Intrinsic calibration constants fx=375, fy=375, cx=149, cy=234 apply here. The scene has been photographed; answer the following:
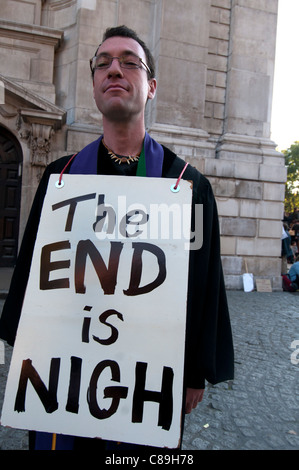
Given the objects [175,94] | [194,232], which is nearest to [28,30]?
[175,94]

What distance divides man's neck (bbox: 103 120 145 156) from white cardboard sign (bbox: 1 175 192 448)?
0.28 meters

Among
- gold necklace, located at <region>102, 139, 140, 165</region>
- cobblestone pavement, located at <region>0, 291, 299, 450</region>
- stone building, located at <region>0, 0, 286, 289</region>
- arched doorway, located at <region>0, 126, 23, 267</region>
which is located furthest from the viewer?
arched doorway, located at <region>0, 126, 23, 267</region>

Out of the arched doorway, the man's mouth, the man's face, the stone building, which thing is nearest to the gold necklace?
the man's face

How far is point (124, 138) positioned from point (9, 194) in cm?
715

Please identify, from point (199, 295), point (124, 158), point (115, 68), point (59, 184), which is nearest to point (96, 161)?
point (124, 158)

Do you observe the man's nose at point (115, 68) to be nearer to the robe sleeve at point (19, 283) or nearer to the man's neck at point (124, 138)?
the man's neck at point (124, 138)

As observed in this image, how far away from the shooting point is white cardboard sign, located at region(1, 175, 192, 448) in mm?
1229

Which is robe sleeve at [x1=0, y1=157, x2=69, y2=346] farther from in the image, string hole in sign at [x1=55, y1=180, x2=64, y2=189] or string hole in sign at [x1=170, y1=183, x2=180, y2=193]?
string hole in sign at [x1=170, y1=183, x2=180, y2=193]

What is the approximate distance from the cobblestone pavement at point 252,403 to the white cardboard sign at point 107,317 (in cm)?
143

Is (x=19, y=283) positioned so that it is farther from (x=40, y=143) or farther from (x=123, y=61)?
(x=40, y=143)

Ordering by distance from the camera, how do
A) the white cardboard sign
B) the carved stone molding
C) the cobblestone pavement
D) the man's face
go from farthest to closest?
the carved stone molding → the cobblestone pavement → the man's face → the white cardboard sign

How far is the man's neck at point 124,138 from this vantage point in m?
1.63

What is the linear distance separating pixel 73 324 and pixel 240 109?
850 centimetres
